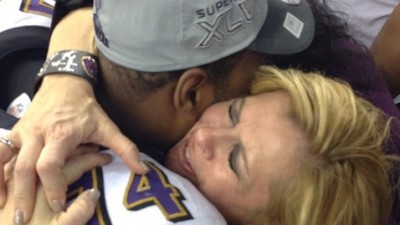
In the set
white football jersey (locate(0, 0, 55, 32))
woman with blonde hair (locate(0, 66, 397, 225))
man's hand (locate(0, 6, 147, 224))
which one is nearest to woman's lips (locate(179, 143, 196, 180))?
woman with blonde hair (locate(0, 66, 397, 225))

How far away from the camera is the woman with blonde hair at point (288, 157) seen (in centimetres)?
97

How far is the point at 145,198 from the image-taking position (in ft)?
2.90

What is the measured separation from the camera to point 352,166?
Answer: 3.30 ft

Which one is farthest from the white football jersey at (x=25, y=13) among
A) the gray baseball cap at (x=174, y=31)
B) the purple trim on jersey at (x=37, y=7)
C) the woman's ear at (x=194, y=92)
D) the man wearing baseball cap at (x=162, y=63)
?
the woman's ear at (x=194, y=92)

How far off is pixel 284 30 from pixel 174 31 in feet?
0.68

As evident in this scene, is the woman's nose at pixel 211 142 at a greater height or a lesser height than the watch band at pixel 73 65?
lesser

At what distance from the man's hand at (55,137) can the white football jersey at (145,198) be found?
0.08 feet

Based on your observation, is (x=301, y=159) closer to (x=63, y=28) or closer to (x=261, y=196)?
(x=261, y=196)

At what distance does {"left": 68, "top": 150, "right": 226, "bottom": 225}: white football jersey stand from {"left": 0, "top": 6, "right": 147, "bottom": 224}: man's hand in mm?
24

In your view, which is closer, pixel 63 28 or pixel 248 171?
pixel 248 171

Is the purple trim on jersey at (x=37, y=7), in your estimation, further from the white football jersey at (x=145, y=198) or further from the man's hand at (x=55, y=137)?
the white football jersey at (x=145, y=198)

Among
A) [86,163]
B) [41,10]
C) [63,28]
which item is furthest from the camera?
[41,10]

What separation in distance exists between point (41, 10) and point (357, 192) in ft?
2.30

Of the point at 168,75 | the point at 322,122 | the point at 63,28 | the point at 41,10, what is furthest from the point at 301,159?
the point at 41,10
